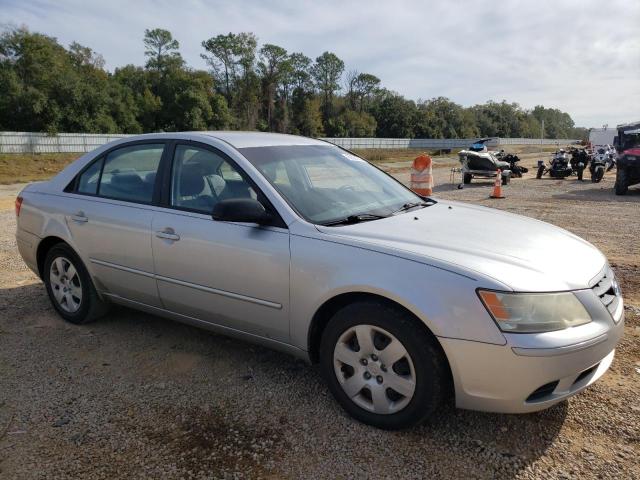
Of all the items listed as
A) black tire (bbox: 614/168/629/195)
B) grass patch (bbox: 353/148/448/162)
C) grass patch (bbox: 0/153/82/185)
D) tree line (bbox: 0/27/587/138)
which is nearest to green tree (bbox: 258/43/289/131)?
tree line (bbox: 0/27/587/138)

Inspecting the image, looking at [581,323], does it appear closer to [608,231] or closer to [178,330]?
[178,330]

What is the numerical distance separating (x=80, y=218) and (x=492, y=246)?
314 cm

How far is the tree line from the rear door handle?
41.4 metres

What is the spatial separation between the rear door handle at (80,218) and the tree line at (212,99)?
4136 cm

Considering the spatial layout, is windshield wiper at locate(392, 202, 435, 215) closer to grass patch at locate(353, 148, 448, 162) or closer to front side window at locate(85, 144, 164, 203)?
front side window at locate(85, 144, 164, 203)

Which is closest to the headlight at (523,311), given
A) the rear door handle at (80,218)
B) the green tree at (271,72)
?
the rear door handle at (80,218)

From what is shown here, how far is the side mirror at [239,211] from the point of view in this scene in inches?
115

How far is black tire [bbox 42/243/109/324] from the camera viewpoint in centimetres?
415

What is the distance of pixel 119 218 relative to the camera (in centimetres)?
376

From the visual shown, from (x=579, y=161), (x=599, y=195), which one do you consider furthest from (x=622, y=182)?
(x=579, y=161)

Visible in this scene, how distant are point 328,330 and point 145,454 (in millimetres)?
1144

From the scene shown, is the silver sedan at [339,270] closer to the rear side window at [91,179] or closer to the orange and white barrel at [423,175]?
the rear side window at [91,179]

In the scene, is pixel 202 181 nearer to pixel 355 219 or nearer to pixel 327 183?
pixel 327 183

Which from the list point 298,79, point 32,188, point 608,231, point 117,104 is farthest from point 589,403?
point 298,79
